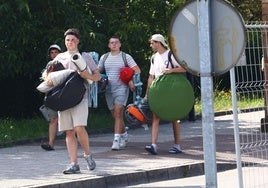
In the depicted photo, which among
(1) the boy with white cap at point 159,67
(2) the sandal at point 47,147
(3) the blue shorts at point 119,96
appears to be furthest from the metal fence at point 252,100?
(2) the sandal at point 47,147

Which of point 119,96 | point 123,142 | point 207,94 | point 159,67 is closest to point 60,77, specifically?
point 159,67

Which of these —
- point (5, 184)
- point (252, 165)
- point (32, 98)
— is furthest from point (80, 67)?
point (32, 98)

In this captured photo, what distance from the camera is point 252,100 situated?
329 inches

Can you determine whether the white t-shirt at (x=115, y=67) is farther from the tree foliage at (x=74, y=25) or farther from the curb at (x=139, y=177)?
the tree foliage at (x=74, y=25)

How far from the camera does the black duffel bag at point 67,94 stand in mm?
10602

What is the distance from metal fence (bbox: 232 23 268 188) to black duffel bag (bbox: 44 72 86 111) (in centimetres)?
251

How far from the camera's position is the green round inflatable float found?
491 inches

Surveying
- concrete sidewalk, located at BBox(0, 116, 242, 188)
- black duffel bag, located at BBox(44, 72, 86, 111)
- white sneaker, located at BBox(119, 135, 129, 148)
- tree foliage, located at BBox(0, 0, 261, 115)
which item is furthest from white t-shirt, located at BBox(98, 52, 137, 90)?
tree foliage, located at BBox(0, 0, 261, 115)

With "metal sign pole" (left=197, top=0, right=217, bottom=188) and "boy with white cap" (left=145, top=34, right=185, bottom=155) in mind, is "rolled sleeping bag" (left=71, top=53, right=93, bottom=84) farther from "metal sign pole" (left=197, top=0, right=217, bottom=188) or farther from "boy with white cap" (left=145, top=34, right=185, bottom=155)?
"metal sign pole" (left=197, top=0, right=217, bottom=188)

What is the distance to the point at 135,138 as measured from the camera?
16156mm

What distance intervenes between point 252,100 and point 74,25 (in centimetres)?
1019

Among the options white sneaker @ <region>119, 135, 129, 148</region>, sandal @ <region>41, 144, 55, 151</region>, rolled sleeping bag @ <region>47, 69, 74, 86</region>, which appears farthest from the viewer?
sandal @ <region>41, 144, 55, 151</region>

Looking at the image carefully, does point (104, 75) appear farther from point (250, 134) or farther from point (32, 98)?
point (32, 98)

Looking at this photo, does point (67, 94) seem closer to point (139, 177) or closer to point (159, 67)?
point (139, 177)
